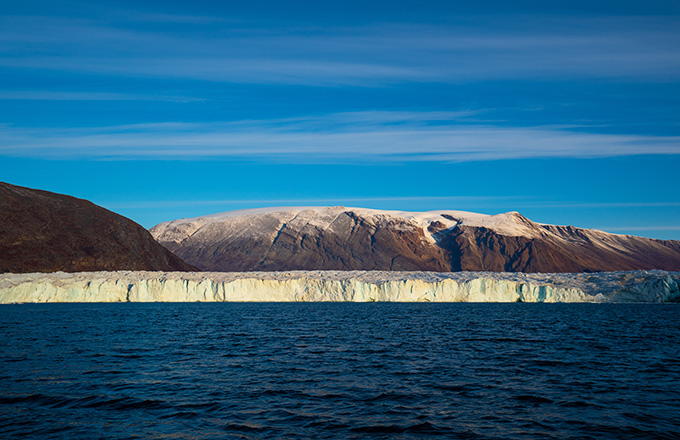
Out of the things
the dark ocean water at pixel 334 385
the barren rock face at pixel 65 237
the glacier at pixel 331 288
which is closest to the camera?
the dark ocean water at pixel 334 385

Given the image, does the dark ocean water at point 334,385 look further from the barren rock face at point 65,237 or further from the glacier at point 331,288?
the barren rock face at point 65,237

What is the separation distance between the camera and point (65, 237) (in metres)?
119

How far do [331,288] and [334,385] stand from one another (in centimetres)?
6715

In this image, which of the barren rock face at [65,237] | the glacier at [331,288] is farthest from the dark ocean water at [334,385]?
the barren rock face at [65,237]

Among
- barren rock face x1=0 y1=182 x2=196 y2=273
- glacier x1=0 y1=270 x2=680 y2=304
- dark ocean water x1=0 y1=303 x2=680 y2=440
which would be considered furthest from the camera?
barren rock face x1=0 y1=182 x2=196 y2=273

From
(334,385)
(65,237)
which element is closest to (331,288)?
(65,237)

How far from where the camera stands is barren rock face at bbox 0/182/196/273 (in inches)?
4259

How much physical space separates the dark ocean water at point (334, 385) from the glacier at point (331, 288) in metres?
42.1

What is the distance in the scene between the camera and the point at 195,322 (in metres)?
45.4

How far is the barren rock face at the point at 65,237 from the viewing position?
108 meters

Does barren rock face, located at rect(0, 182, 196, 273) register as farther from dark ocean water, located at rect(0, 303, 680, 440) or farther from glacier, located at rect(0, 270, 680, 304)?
dark ocean water, located at rect(0, 303, 680, 440)

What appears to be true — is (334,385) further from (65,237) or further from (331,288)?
(65,237)

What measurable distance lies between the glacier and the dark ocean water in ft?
138

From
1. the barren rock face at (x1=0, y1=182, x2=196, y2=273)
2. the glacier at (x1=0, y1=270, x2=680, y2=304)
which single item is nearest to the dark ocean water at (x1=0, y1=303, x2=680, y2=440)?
the glacier at (x1=0, y1=270, x2=680, y2=304)
